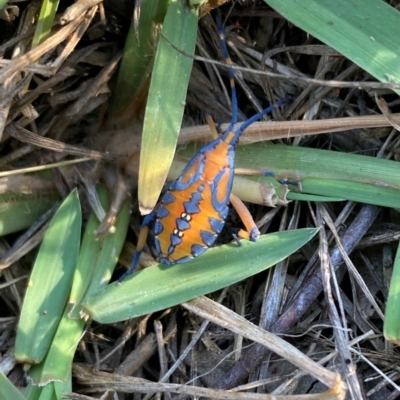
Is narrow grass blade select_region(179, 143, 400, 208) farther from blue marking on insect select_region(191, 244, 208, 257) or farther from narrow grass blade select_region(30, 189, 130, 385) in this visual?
narrow grass blade select_region(30, 189, 130, 385)

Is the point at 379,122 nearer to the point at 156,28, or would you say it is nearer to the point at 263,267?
the point at 263,267

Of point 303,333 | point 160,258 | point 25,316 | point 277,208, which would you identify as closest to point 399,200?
point 277,208

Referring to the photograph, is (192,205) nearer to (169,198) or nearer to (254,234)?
(169,198)

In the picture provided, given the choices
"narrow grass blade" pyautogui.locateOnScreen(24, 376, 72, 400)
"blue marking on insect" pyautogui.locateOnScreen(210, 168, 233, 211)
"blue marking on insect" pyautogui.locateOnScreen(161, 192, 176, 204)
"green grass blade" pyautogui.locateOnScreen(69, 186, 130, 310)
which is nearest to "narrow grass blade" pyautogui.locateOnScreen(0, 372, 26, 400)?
"narrow grass blade" pyautogui.locateOnScreen(24, 376, 72, 400)

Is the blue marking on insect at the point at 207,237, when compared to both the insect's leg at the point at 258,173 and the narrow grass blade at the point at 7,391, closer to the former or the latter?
the insect's leg at the point at 258,173

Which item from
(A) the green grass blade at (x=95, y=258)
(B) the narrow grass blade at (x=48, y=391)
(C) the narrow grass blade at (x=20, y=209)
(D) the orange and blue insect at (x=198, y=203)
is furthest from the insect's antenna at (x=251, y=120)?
(B) the narrow grass blade at (x=48, y=391)

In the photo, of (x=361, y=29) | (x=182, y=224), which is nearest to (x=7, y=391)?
(x=182, y=224)
